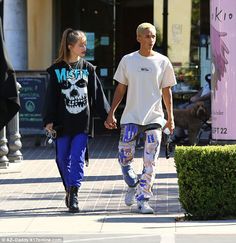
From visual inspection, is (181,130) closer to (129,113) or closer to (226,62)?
(226,62)

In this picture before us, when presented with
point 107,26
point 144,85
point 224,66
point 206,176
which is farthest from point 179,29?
point 206,176

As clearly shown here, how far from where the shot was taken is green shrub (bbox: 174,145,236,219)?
8273mm

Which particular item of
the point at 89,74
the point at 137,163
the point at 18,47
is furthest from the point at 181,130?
the point at 89,74

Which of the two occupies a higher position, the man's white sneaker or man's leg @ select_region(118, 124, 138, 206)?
man's leg @ select_region(118, 124, 138, 206)

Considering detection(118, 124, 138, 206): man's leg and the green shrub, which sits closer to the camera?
the green shrub

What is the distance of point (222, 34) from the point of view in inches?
434

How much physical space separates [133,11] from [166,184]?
27.7 ft

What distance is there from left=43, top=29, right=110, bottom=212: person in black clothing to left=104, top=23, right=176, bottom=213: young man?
34 centimetres

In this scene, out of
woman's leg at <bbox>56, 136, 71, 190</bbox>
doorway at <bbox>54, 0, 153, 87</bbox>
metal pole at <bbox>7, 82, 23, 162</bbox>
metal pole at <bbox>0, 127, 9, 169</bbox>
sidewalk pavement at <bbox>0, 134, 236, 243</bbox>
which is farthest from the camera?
doorway at <bbox>54, 0, 153, 87</bbox>

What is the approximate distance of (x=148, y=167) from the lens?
8.68m

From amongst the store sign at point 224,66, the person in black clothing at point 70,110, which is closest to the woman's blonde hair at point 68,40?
the person in black clothing at point 70,110

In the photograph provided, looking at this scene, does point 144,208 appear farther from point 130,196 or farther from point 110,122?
point 110,122

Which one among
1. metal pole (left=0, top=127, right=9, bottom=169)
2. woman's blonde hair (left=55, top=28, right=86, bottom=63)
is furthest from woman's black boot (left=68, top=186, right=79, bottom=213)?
metal pole (left=0, top=127, right=9, bottom=169)

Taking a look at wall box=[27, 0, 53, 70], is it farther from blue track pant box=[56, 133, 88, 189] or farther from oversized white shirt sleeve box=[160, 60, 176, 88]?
oversized white shirt sleeve box=[160, 60, 176, 88]
